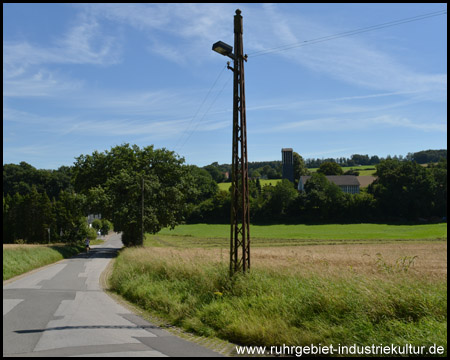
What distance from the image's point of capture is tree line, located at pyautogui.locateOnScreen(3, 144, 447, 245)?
3912 centimetres

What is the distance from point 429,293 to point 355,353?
2155mm

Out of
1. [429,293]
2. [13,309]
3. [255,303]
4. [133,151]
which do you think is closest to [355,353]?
[429,293]

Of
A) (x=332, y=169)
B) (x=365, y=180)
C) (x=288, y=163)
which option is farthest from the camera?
(x=365, y=180)

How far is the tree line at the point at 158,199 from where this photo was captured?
1540 inches

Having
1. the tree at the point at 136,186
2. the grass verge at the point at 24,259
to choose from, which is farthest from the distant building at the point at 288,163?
the grass verge at the point at 24,259

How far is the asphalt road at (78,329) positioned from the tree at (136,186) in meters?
22.2

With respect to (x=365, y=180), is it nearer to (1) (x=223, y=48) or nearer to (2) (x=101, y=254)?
(2) (x=101, y=254)

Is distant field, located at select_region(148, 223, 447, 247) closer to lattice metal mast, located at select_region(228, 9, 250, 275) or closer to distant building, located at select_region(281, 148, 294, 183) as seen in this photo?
lattice metal mast, located at select_region(228, 9, 250, 275)

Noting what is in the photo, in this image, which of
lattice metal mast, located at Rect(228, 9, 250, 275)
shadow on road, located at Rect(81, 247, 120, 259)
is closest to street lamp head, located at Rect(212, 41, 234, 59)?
lattice metal mast, located at Rect(228, 9, 250, 275)

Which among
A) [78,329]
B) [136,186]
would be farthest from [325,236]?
[78,329]

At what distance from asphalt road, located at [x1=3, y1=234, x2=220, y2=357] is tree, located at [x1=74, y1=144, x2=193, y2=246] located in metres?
22.2

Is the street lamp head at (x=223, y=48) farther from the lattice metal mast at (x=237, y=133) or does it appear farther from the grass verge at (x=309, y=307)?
the grass verge at (x=309, y=307)

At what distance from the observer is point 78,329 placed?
920 cm

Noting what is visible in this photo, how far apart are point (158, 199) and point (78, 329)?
31.6 meters
